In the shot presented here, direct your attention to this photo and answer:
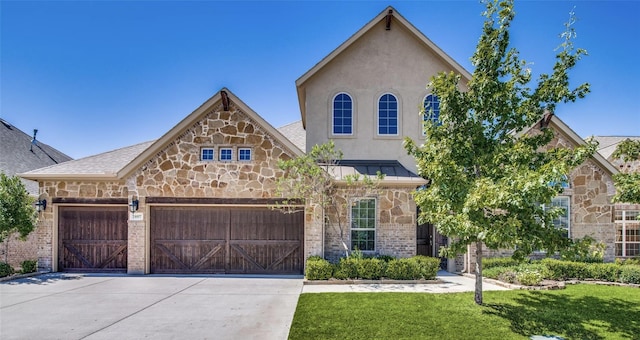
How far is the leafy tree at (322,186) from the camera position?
11195 mm

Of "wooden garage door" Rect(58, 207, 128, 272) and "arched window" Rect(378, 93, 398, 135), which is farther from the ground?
"arched window" Rect(378, 93, 398, 135)

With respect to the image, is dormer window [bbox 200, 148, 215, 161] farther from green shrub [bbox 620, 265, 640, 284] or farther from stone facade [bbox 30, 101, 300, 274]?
green shrub [bbox 620, 265, 640, 284]

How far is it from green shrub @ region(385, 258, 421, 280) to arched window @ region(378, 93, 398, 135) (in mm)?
5522

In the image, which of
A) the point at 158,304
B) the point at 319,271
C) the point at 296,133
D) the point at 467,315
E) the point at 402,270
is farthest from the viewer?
the point at 296,133

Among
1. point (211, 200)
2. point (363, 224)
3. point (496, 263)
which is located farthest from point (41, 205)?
point (496, 263)

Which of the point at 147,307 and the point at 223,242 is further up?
the point at 223,242

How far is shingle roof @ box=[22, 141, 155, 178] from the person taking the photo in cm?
1233

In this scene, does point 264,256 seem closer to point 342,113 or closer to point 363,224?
point 363,224

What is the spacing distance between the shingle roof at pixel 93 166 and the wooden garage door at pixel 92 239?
1.36 meters

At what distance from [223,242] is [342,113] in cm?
691

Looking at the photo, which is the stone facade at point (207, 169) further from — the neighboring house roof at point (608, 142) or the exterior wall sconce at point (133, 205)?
the neighboring house roof at point (608, 142)

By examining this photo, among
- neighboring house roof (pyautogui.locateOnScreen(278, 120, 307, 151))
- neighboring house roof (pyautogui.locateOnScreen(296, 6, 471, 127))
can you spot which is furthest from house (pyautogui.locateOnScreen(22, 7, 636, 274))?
neighboring house roof (pyautogui.locateOnScreen(278, 120, 307, 151))

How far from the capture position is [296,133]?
18.4 meters

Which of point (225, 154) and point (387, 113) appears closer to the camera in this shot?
point (225, 154)
